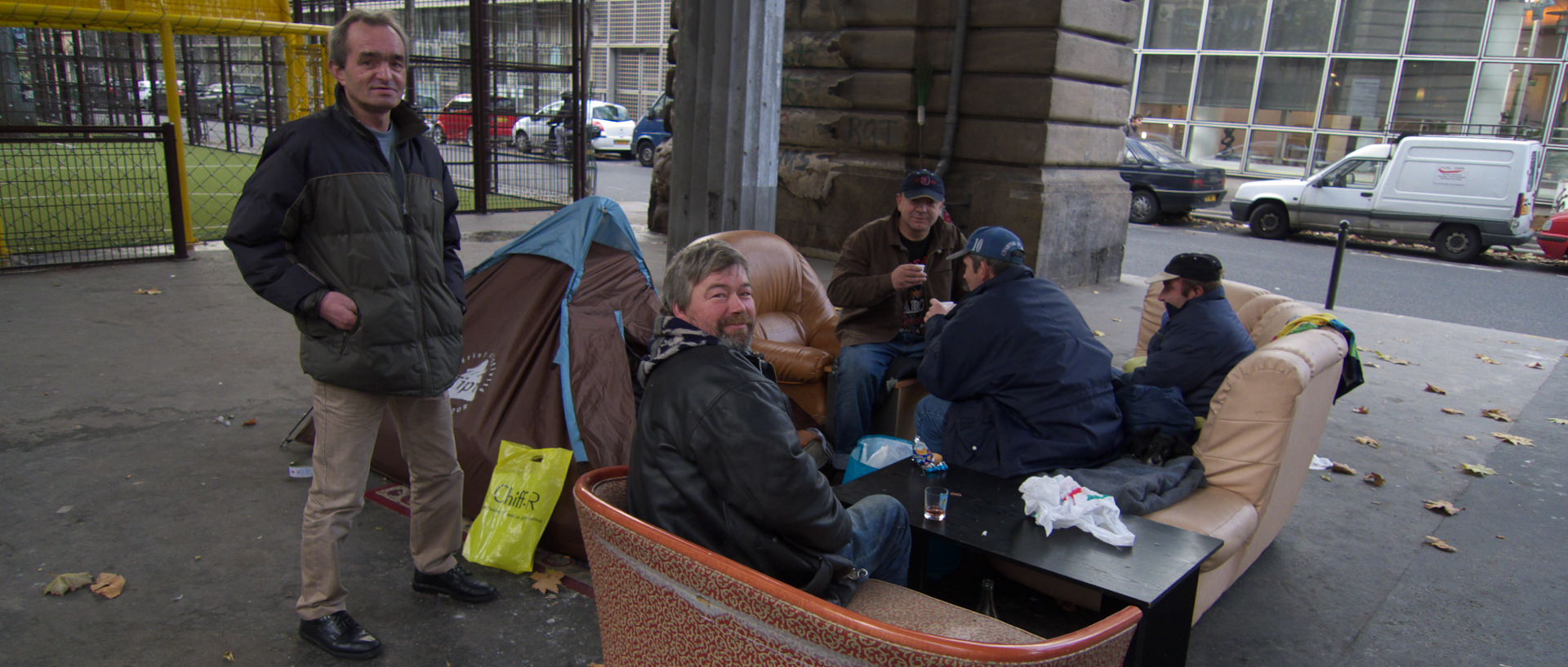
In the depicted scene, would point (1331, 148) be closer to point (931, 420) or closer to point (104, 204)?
point (931, 420)

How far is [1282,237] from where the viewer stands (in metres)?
16.0

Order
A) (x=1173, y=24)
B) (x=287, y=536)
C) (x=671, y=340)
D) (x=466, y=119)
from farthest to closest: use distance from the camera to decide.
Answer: (x=1173, y=24) < (x=466, y=119) < (x=287, y=536) < (x=671, y=340)

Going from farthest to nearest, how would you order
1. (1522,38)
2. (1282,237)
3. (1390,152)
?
(1522,38) < (1282,237) < (1390,152)

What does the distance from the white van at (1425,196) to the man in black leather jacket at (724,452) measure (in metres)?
15.3

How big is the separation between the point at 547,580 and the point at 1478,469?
200 inches

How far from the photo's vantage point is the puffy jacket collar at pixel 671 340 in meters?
2.32

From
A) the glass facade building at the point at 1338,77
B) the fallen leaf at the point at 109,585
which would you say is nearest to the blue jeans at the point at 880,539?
the fallen leaf at the point at 109,585

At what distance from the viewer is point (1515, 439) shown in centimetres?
591

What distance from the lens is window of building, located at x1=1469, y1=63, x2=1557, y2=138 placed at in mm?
19734

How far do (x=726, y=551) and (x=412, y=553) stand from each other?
1.62 meters

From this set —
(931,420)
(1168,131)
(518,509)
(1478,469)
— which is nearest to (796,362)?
(931,420)

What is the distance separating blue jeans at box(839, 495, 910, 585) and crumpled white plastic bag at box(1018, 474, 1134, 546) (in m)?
0.43

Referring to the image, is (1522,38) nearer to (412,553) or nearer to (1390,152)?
(1390,152)

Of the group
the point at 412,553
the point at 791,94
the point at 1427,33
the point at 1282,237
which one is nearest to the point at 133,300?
the point at 412,553
